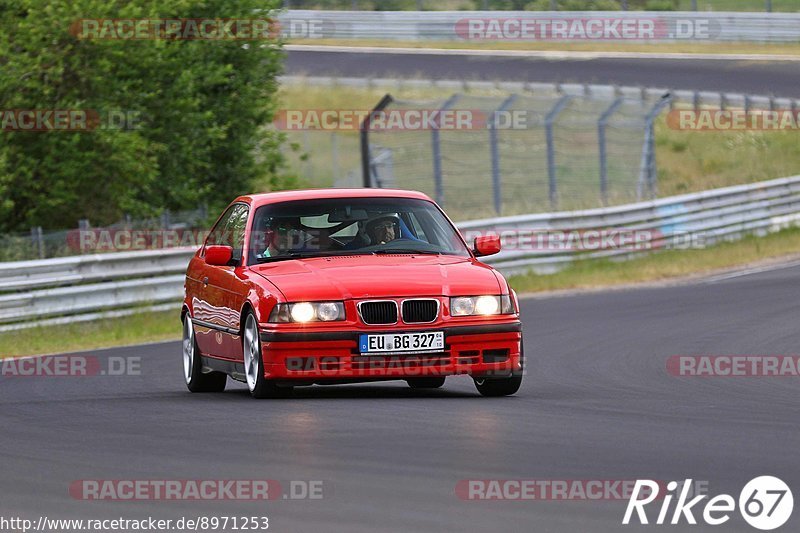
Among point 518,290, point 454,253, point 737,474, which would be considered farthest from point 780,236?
point 737,474

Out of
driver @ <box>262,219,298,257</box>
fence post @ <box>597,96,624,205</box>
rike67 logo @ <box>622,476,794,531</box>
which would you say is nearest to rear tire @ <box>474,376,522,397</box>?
driver @ <box>262,219,298,257</box>

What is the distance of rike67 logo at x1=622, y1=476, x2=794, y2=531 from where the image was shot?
6227 millimetres

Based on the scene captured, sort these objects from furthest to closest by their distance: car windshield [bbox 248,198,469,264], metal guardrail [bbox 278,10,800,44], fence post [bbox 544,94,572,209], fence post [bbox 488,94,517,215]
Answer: metal guardrail [bbox 278,10,800,44] → fence post [bbox 544,94,572,209] → fence post [bbox 488,94,517,215] → car windshield [bbox 248,198,469,264]

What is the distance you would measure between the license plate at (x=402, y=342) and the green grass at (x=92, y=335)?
305 inches

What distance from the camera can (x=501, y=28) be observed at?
5172 cm

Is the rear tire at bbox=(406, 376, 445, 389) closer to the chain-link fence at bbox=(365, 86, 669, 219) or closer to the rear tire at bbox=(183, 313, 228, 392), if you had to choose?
the rear tire at bbox=(183, 313, 228, 392)

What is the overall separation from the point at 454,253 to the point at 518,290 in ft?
38.6

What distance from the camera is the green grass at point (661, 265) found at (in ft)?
78.2

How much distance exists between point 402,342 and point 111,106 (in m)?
14.9

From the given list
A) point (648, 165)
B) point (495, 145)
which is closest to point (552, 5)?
point (648, 165)

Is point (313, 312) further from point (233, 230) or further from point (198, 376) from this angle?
point (198, 376)

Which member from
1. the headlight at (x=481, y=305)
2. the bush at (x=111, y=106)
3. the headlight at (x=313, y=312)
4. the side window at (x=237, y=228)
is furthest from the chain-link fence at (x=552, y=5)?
the headlight at (x=313, y=312)

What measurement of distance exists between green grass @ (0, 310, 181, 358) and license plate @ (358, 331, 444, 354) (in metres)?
7.74

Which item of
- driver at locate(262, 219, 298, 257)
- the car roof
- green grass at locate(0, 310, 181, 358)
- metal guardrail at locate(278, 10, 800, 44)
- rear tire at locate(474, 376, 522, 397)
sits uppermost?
metal guardrail at locate(278, 10, 800, 44)
